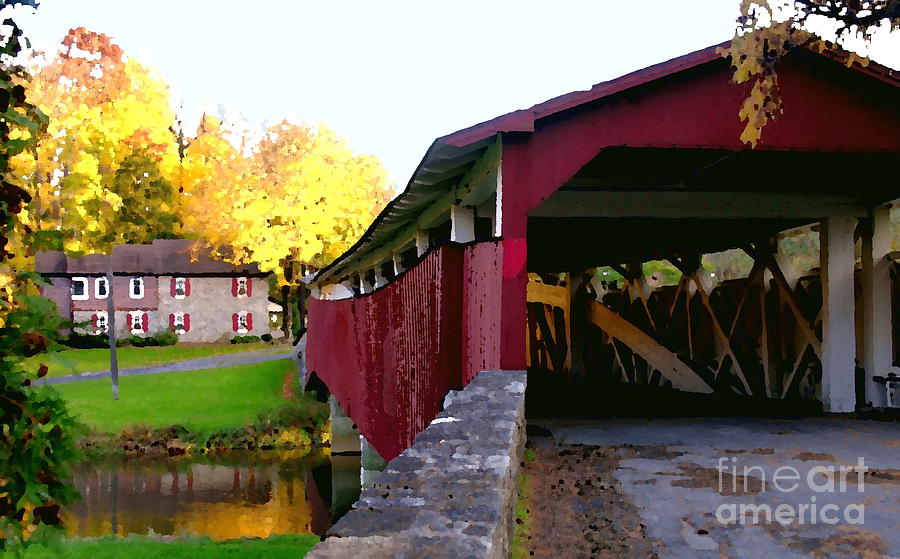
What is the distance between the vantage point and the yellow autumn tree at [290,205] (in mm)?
38062

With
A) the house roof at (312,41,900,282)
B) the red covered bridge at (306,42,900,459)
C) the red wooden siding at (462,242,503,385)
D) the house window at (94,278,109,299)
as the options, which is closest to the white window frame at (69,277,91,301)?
the house window at (94,278,109,299)

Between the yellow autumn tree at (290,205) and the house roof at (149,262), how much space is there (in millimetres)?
1657

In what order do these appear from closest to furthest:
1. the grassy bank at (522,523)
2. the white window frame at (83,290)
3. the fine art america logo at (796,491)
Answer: the grassy bank at (522,523)
the fine art america logo at (796,491)
the white window frame at (83,290)

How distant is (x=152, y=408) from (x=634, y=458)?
90.6 feet

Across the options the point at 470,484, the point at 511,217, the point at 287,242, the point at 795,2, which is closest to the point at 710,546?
the point at 470,484

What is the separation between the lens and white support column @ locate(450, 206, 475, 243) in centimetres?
916

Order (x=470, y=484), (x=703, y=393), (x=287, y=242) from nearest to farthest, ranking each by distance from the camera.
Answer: (x=470, y=484) → (x=703, y=393) → (x=287, y=242)

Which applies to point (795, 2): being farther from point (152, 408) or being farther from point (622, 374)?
point (152, 408)

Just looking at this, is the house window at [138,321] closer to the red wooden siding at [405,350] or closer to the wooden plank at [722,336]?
the red wooden siding at [405,350]

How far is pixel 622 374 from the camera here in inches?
712

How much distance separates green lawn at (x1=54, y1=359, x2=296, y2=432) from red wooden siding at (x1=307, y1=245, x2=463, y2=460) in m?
17.1

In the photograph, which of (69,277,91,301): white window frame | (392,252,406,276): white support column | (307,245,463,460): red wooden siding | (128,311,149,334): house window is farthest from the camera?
(128,311,149,334): house window

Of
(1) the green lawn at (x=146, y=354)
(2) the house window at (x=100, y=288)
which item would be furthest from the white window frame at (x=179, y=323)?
(2) the house window at (x=100, y=288)

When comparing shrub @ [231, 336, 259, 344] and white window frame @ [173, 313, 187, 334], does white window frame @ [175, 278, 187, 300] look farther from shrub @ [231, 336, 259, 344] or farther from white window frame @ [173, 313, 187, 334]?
shrub @ [231, 336, 259, 344]
